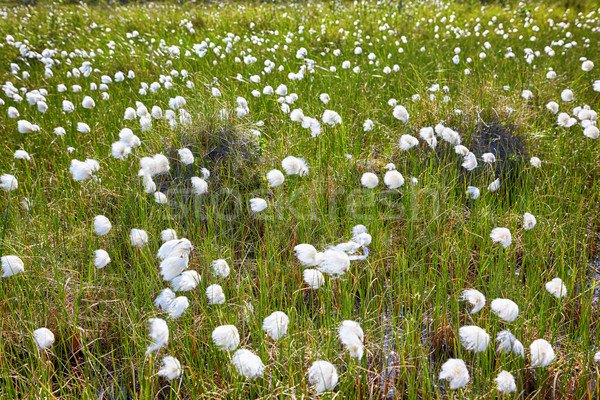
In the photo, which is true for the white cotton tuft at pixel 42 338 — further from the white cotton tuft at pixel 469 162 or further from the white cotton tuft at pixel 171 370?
the white cotton tuft at pixel 469 162

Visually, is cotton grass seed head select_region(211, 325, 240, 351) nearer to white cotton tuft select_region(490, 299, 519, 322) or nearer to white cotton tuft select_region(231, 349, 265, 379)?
white cotton tuft select_region(231, 349, 265, 379)

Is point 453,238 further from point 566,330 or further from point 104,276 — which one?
point 104,276

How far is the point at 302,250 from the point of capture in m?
1.75

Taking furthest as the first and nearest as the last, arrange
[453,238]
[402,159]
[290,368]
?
1. [402,159]
2. [453,238]
3. [290,368]

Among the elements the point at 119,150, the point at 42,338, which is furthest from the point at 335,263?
the point at 119,150

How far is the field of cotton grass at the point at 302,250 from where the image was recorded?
162cm

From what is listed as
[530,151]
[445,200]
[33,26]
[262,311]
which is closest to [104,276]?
[262,311]

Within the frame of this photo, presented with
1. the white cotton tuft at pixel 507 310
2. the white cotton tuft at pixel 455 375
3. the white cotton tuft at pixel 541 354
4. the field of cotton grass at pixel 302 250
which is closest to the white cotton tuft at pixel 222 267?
the field of cotton grass at pixel 302 250

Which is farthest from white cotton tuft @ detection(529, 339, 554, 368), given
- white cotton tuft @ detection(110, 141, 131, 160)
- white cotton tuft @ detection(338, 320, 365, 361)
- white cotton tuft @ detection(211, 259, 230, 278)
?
white cotton tuft @ detection(110, 141, 131, 160)

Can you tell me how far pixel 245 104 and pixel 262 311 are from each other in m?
2.00

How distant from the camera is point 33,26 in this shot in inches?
304

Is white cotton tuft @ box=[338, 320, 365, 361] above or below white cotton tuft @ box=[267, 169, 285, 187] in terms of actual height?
below

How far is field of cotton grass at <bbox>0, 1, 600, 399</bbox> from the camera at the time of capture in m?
1.62

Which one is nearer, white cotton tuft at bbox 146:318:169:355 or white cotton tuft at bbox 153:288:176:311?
white cotton tuft at bbox 146:318:169:355
